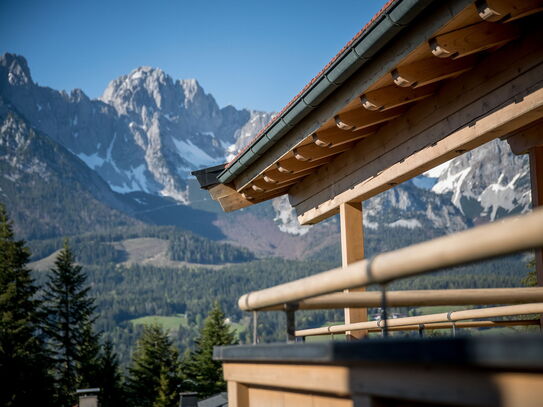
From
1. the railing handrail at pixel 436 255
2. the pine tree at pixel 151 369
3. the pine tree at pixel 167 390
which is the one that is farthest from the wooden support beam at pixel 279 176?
the pine tree at pixel 151 369

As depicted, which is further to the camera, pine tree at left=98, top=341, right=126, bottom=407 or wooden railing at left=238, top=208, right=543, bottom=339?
pine tree at left=98, top=341, right=126, bottom=407

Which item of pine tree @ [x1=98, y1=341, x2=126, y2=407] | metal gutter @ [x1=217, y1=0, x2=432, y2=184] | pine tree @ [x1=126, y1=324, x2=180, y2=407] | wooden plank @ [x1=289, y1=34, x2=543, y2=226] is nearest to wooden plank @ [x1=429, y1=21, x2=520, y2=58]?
wooden plank @ [x1=289, y1=34, x2=543, y2=226]

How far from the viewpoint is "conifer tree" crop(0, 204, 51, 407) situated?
30.9 meters

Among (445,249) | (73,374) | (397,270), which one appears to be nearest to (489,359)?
(445,249)

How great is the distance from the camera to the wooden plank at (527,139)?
532 centimetres

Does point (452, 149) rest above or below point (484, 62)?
below

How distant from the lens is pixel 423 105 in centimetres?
462

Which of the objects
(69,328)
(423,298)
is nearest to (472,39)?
(423,298)

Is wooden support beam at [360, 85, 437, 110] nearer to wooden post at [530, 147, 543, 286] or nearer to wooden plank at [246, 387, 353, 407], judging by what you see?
wooden post at [530, 147, 543, 286]

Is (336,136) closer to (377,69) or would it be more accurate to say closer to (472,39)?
(377,69)

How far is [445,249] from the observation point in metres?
1.34

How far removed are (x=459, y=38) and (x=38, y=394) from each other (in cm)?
3093

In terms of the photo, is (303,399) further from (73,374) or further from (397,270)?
(73,374)

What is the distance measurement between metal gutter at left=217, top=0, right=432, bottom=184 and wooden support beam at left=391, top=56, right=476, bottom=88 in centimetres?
21
